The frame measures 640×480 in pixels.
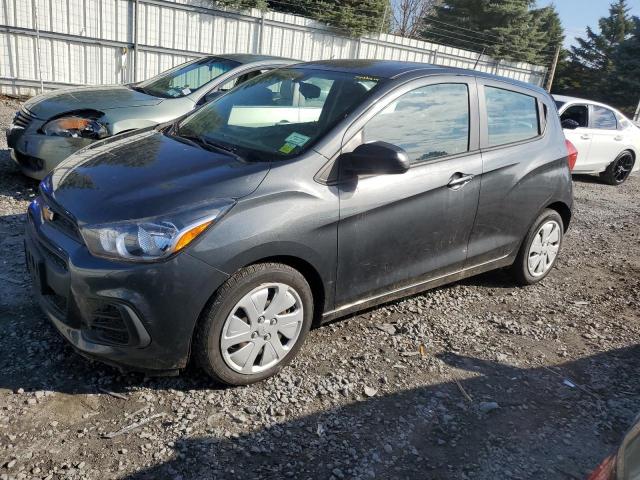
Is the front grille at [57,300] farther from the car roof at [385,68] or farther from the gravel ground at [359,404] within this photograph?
the car roof at [385,68]

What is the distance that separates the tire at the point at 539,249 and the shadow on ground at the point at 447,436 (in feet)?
4.27

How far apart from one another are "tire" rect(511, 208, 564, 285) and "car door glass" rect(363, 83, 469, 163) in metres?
1.18

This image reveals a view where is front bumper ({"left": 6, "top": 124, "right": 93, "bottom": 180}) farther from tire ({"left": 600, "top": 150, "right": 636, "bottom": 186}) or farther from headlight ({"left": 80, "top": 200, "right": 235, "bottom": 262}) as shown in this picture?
tire ({"left": 600, "top": 150, "right": 636, "bottom": 186})

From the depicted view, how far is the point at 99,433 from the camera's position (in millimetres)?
2619

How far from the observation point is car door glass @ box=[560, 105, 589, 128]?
9539 millimetres

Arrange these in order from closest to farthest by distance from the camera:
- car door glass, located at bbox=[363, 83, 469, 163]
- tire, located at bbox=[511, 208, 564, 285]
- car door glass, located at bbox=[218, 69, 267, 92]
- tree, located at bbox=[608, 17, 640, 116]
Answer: car door glass, located at bbox=[363, 83, 469, 163]
tire, located at bbox=[511, 208, 564, 285]
car door glass, located at bbox=[218, 69, 267, 92]
tree, located at bbox=[608, 17, 640, 116]

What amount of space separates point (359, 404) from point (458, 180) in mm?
1634

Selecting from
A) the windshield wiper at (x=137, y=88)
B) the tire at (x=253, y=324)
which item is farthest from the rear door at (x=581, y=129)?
the tire at (x=253, y=324)

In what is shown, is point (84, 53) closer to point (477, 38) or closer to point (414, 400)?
point (414, 400)

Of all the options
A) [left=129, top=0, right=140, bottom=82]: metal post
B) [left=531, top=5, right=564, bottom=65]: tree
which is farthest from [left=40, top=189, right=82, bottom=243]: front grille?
[left=531, top=5, right=564, bottom=65]: tree

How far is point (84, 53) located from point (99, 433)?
11358 mm

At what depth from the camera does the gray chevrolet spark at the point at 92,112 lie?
5.41 meters

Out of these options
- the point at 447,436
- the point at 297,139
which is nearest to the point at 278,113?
the point at 297,139

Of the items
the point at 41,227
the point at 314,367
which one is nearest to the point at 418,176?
the point at 314,367
